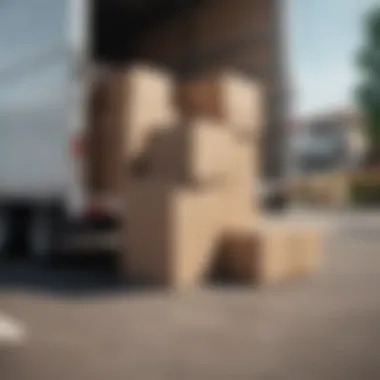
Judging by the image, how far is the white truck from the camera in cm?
503

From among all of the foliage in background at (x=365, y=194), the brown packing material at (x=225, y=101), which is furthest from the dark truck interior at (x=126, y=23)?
the foliage in background at (x=365, y=194)

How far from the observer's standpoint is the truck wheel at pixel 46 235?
19.2ft

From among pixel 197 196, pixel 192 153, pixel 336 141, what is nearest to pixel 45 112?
pixel 192 153

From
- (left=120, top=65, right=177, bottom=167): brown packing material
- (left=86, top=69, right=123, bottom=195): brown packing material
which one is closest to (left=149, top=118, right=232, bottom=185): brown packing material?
(left=120, top=65, right=177, bottom=167): brown packing material

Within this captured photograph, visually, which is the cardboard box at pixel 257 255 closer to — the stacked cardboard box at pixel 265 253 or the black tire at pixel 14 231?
the stacked cardboard box at pixel 265 253

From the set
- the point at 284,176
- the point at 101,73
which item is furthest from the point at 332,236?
the point at 101,73

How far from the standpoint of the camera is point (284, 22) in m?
5.95

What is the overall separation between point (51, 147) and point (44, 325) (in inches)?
72.7

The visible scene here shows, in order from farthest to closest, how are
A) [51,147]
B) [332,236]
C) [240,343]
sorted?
1. [332,236]
2. [51,147]
3. [240,343]

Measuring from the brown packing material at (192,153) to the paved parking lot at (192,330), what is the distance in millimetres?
885

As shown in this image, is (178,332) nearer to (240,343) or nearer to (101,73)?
(240,343)

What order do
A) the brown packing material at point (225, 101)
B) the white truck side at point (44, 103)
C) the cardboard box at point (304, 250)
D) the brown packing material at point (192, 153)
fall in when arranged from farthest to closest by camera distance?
the brown packing material at point (225, 101), the cardboard box at point (304, 250), the white truck side at point (44, 103), the brown packing material at point (192, 153)

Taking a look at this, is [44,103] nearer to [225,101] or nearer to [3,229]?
[225,101]

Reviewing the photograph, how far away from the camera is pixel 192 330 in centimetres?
362
